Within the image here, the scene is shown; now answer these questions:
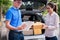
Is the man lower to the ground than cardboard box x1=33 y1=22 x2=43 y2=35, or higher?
higher

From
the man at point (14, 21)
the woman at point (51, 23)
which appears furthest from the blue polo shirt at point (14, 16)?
the woman at point (51, 23)

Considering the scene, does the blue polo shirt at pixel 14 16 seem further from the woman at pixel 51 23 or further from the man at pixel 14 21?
the woman at pixel 51 23

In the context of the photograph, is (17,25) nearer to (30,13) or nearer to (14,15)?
(14,15)

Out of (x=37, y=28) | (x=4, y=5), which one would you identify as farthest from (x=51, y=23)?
(x=4, y=5)

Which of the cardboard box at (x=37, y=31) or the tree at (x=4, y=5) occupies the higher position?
the tree at (x=4, y=5)

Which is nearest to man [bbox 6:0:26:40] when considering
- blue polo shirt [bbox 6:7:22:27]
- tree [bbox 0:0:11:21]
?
blue polo shirt [bbox 6:7:22:27]

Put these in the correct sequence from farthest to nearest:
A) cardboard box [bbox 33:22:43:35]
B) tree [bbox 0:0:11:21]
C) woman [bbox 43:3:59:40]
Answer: tree [bbox 0:0:11:21] < cardboard box [bbox 33:22:43:35] < woman [bbox 43:3:59:40]

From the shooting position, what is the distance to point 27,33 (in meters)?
3.92

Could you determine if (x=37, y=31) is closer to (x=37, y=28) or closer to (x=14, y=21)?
(x=37, y=28)

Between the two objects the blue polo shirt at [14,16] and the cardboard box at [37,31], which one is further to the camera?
the cardboard box at [37,31]

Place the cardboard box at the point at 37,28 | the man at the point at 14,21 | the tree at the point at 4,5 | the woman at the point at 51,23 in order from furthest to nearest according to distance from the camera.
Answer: the tree at the point at 4,5 < the cardboard box at the point at 37,28 < the woman at the point at 51,23 < the man at the point at 14,21

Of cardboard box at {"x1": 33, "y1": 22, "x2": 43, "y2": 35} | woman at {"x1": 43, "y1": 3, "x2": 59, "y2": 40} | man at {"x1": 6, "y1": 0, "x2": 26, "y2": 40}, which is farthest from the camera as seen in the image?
cardboard box at {"x1": 33, "y1": 22, "x2": 43, "y2": 35}

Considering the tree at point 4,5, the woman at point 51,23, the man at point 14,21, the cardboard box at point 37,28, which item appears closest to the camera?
the man at point 14,21

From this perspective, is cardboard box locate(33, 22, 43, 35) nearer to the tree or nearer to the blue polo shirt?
the blue polo shirt
